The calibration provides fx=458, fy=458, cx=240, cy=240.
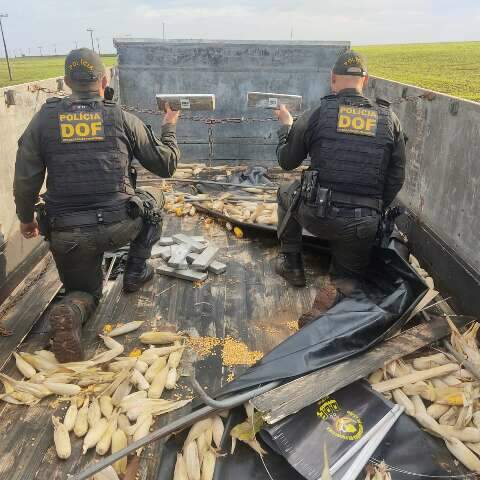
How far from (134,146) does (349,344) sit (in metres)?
2.45

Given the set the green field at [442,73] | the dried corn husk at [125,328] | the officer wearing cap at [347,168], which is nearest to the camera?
the dried corn husk at [125,328]

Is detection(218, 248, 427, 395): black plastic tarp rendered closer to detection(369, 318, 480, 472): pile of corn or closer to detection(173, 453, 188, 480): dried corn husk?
detection(369, 318, 480, 472): pile of corn

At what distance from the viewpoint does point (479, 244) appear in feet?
12.3

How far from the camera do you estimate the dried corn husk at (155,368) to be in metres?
3.38

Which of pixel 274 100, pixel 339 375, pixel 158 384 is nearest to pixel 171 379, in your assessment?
pixel 158 384

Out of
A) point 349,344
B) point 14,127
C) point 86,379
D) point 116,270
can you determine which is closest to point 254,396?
point 349,344

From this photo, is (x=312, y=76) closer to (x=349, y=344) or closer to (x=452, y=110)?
(x=452, y=110)

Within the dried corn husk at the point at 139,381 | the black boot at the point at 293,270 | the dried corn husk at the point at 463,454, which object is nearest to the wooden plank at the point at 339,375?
the dried corn husk at the point at 463,454

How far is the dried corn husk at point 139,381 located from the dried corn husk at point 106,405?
21 centimetres

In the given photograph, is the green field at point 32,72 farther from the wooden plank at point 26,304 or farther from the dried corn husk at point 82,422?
the dried corn husk at point 82,422

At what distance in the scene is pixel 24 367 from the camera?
3.42 meters

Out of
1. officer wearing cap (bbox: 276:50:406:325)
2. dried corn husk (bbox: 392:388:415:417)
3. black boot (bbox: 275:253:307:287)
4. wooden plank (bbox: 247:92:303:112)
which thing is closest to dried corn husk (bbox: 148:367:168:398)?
officer wearing cap (bbox: 276:50:406:325)

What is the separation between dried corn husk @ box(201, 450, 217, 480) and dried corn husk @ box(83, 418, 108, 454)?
74 centimetres

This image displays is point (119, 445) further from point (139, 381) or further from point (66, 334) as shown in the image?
point (66, 334)
